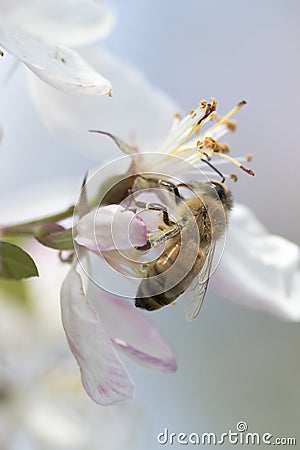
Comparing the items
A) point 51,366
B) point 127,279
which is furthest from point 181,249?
point 51,366

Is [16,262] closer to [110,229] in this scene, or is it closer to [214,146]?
[110,229]

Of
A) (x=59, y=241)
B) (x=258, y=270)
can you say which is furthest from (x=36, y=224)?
(x=258, y=270)

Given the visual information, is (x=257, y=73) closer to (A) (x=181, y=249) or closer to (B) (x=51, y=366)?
(B) (x=51, y=366)

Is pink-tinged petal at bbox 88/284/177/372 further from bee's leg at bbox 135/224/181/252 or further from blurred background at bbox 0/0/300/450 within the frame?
blurred background at bbox 0/0/300/450

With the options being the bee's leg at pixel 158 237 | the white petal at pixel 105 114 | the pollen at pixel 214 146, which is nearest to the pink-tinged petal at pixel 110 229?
the bee's leg at pixel 158 237

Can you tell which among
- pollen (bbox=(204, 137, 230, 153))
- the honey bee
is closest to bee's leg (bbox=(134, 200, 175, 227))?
the honey bee

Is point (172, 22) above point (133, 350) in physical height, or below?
below
